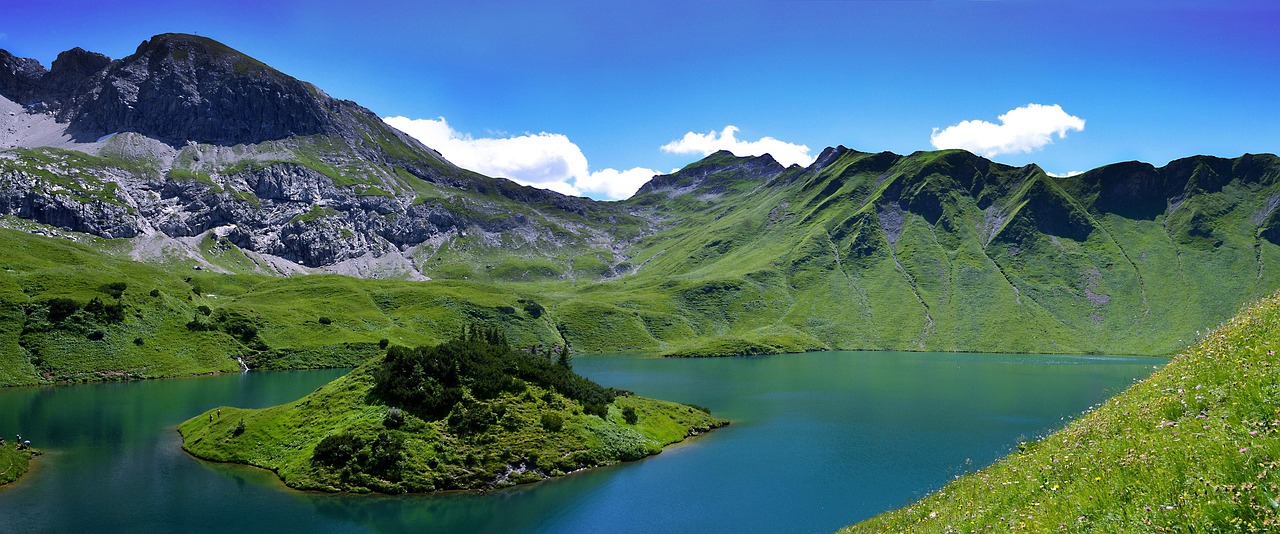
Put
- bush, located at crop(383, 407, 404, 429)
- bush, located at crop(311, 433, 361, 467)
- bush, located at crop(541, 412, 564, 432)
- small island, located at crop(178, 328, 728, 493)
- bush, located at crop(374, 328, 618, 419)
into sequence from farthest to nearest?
bush, located at crop(541, 412, 564, 432), bush, located at crop(374, 328, 618, 419), bush, located at crop(383, 407, 404, 429), bush, located at crop(311, 433, 361, 467), small island, located at crop(178, 328, 728, 493)

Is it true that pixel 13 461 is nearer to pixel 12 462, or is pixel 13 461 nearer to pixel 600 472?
pixel 12 462

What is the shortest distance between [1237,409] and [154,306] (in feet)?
591

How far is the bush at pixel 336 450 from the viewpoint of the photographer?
186 ft

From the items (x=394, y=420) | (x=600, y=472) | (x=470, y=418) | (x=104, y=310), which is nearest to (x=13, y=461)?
(x=394, y=420)

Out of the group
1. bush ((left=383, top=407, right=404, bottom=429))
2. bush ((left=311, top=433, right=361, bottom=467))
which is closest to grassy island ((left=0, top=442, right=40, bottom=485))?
bush ((left=311, top=433, right=361, bottom=467))

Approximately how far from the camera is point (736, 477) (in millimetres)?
61719

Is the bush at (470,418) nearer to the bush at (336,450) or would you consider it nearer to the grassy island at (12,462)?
the bush at (336,450)

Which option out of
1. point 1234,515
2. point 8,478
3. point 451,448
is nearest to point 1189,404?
point 1234,515

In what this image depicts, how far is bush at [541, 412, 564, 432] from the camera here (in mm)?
64569

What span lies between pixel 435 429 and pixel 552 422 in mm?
11267

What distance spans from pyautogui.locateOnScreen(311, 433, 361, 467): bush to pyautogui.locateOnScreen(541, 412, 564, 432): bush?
1711cm

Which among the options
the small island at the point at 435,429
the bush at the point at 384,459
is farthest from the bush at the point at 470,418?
the bush at the point at 384,459

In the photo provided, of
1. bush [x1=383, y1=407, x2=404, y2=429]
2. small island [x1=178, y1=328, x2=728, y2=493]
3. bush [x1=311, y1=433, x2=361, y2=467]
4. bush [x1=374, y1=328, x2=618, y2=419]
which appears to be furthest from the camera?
bush [x1=374, y1=328, x2=618, y2=419]

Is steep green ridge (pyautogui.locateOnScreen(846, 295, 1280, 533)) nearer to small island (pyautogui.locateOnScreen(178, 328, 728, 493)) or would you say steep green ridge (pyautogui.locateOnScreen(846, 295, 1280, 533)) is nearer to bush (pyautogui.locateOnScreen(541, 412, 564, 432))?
small island (pyautogui.locateOnScreen(178, 328, 728, 493))
